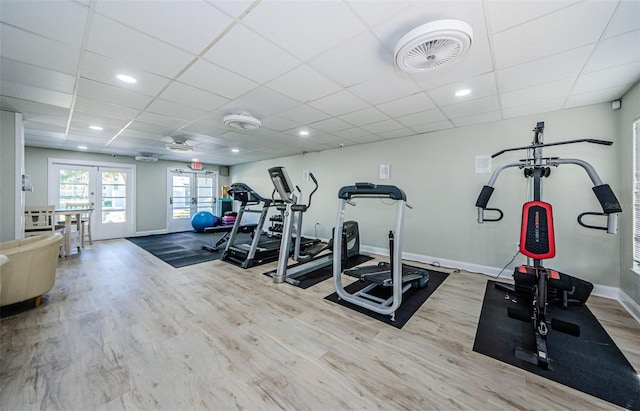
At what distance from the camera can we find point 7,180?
121 inches

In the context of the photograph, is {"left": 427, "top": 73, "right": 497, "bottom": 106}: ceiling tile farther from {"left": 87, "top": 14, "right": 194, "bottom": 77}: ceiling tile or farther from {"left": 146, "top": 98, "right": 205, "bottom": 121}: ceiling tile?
{"left": 146, "top": 98, "right": 205, "bottom": 121}: ceiling tile

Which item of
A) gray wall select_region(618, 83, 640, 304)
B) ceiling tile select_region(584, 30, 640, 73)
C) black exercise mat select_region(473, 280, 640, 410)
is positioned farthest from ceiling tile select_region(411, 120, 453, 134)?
black exercise mat select_region(473, 280, 640, 410)

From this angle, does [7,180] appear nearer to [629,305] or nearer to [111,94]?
[111,94]

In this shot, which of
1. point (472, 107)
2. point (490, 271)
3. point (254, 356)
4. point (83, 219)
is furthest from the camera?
point (83, 219)

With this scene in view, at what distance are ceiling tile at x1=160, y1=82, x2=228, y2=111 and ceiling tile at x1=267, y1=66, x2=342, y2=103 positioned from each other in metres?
0.85

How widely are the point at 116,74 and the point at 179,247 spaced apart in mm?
4221

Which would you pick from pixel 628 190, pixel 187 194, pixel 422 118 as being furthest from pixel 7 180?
pixel 628 190

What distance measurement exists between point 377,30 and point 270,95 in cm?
150

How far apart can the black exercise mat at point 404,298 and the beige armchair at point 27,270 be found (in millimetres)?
3179

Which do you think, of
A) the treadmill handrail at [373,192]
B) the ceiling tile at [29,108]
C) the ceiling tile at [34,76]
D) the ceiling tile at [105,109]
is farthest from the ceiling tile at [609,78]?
the ceiling tile at [29,108]

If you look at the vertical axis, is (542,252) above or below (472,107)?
below

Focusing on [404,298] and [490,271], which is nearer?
[404,298]

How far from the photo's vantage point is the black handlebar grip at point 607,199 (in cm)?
211

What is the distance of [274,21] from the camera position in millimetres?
1632
